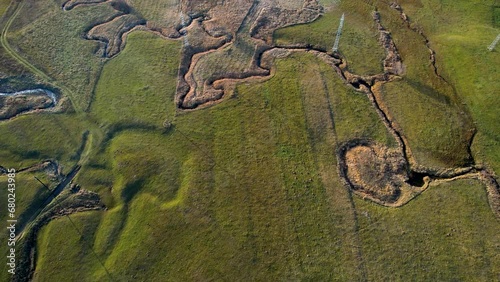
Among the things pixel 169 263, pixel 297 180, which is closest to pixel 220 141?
pixel 297 180

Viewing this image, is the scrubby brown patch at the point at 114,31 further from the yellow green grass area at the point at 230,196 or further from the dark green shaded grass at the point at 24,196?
the dark green shaded grass at the point at 24,196

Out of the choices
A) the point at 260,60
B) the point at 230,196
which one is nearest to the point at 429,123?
the point at 260,60

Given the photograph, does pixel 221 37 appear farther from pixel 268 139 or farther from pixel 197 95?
pixel 268 139

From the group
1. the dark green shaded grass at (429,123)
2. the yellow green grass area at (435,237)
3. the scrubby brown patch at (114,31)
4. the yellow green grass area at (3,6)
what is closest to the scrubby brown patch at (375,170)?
the yellow green grass area at (435,237)

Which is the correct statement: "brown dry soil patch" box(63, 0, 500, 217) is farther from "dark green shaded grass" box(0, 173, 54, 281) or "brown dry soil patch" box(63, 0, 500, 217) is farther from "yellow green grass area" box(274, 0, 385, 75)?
"dark green shaded grass" box(0, 173, 54, 281)

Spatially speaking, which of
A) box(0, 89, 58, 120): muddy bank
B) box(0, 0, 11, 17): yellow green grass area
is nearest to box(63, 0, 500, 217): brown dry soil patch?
box(0, 0, 11, 17): yellow green grass area

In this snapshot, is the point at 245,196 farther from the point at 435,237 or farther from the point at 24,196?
the point at 24,196

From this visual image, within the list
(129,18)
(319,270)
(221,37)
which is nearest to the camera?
(319,270)
